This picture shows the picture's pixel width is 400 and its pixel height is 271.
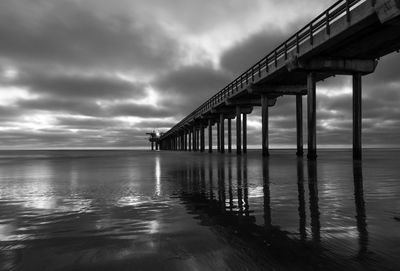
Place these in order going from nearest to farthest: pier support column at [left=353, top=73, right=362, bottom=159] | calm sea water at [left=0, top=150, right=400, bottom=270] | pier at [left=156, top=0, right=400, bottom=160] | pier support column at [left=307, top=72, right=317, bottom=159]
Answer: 1. calm sea water at [left=0, top=150, right=400, bottom=270]
2. pier at [left=156, top=0, right=400, bottom=160]
3. pier support column at [left=353, top=73, right=362, bottom=159]
4. pier support column at [left=307, top=72, right=317, bottom=159]

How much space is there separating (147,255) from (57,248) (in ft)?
3.90

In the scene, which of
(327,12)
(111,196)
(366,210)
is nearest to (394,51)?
(327,12)

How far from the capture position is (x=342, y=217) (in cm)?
532

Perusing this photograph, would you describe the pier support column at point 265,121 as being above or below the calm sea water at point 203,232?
above

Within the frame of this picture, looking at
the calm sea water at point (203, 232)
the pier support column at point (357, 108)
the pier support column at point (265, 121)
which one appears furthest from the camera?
the pier support column at point (265, 121)

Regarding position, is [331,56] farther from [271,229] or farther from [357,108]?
[271,229]

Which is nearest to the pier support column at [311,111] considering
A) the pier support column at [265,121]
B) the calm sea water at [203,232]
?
the pier support column at [265,121]

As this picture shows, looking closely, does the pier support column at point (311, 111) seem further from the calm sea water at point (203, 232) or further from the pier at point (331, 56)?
the calm sea water at point (203, 232)

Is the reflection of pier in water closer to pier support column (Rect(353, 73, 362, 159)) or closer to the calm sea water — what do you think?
the calm sea water

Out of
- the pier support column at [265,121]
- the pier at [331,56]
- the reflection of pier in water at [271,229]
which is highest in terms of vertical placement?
the pier at [331,56]

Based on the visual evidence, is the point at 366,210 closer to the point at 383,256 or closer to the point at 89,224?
the point at 383,256

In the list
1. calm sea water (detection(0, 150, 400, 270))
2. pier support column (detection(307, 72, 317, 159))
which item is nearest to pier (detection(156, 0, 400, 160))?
pier support column (detection(307, 72, 317, 159))

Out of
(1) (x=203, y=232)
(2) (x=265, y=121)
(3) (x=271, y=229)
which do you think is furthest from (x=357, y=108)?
(1) (x=203, y=232)

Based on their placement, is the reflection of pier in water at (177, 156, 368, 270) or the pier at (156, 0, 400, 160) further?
the pier at (156, 0, 400, 160)
